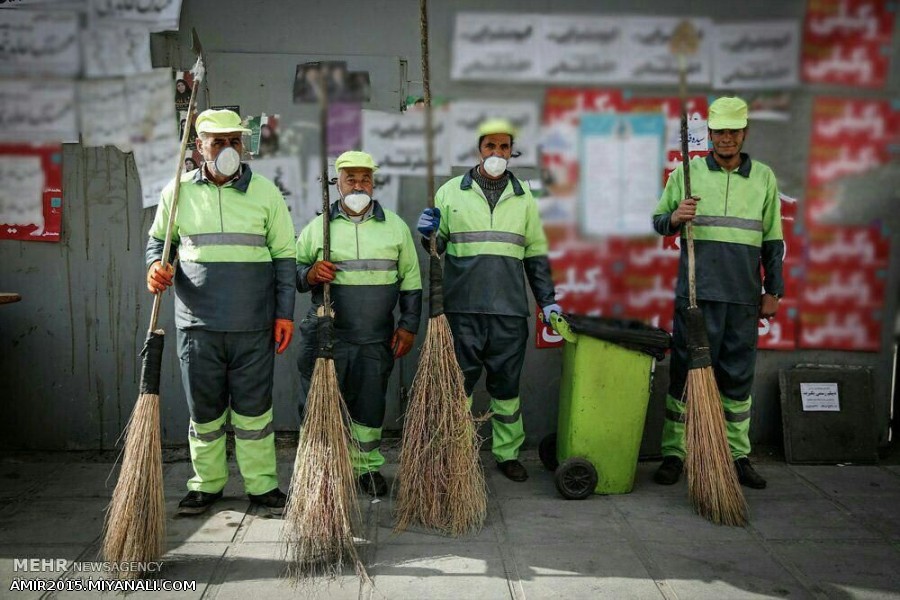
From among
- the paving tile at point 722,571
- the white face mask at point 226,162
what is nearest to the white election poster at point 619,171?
the paving tile at point 722,571

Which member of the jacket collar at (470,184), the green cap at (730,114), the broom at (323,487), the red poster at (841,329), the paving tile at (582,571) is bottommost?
the paving tile at (582,571)

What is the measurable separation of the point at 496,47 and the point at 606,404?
8.24 ft

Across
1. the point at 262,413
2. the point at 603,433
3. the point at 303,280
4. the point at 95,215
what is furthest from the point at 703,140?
the point at 95,215

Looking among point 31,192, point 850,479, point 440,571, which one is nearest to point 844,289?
point 850,479

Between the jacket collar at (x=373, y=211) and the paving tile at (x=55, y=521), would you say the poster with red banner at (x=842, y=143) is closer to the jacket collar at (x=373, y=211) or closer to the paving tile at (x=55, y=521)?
the jacket collar at (x=373, y=211)

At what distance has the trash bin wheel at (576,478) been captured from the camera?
4590 mm

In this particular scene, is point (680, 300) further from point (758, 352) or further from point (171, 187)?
A: point (171, 187)

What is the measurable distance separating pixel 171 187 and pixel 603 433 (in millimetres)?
2795

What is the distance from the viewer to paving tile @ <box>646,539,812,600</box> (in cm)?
354

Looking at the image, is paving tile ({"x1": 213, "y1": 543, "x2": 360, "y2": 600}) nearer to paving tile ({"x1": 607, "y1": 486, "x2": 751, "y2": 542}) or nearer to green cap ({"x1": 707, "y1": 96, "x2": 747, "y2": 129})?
paving tile ({"x1": 607, "y1": 486, "x2": 751, "y2": 542})

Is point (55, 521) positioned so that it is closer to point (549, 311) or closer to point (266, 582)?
point (266, 582)

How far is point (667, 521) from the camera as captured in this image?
4.34 metres

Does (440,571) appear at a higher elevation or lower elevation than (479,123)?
lower

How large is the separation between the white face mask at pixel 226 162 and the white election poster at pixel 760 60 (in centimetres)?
332
